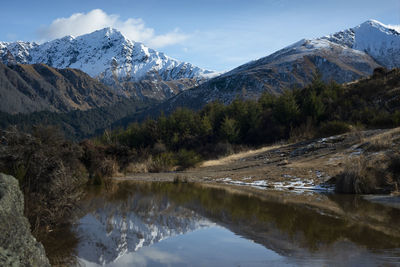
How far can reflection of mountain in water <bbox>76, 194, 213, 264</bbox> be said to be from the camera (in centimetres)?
608

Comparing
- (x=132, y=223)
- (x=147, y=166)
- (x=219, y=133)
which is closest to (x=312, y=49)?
(x=219, y=133)

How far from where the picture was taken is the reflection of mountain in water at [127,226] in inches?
239

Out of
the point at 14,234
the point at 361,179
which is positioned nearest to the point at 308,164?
the point at 361,179

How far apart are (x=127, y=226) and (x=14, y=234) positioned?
13.7 ft

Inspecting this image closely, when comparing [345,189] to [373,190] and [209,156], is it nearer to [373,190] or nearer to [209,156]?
[373,190]

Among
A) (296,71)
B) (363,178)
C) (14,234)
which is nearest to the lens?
(14,234)

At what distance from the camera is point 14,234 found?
3.65 meters

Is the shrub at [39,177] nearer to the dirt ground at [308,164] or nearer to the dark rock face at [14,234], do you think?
the dark rock face at [14,234]

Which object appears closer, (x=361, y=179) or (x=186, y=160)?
(x=361, y=179)

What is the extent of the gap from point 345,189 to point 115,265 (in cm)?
838

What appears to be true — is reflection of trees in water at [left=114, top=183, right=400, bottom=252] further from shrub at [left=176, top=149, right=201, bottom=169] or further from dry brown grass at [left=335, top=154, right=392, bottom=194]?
shrub at [left=176, top=149, right=201, bottom=169]

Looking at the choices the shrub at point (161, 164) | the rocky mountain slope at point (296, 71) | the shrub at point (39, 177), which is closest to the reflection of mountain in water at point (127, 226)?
the shrub at point (39, 177)

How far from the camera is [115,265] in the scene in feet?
17.3

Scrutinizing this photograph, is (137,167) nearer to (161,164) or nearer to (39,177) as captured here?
(161,164)
